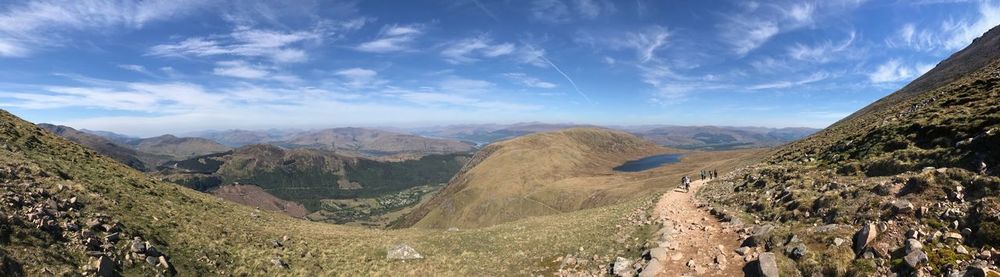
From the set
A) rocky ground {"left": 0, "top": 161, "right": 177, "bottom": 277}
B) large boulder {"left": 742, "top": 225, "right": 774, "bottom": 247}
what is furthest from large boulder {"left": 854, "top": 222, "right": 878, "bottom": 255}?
rocky ground {"left": 0, "top": 161, "right": 177, "bottom": 277}

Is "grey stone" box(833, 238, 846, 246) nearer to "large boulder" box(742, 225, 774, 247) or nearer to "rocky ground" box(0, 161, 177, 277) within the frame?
"large boulder" box(742, 225, 774, 247)

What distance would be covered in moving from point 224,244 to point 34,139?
27.6m

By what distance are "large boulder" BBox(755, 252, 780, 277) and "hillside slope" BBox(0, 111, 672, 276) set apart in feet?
28.9

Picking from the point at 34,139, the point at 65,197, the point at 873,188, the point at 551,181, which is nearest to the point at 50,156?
the point at 34,139

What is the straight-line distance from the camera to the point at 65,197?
25766mm

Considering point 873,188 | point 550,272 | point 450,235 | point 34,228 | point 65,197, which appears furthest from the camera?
point 450,235

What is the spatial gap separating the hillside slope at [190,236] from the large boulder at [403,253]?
2.53ft

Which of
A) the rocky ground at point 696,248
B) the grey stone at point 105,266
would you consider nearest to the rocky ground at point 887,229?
the rocky ground at point 696,248

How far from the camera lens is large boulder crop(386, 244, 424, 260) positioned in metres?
33.7

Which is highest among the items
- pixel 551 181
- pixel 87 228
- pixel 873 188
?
pixel 873 188

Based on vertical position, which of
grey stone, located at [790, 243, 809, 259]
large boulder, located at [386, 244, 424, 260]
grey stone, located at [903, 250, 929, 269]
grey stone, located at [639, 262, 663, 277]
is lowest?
large boulder, located at [386, 244, 424, 260]

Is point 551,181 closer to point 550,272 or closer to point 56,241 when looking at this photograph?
point 550,272

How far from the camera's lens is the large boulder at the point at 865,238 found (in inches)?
734

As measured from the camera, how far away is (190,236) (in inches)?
1120
